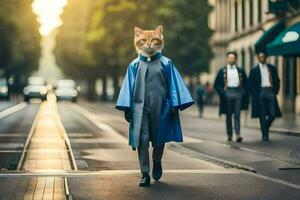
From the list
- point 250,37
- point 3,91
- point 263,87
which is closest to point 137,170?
point 263,87

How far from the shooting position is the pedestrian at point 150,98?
28.9 feet

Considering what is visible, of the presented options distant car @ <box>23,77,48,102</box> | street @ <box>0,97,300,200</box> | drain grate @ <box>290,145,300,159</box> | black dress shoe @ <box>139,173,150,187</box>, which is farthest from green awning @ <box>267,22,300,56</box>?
distant car @ <box>23,77,48,102</box>

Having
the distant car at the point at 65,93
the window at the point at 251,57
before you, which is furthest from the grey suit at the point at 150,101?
the distant car at the point at 65,93

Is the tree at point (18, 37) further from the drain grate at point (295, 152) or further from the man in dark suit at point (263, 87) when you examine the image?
the drain grate at point (295, 152)

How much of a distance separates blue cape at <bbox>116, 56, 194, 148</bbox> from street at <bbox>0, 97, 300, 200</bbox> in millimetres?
560

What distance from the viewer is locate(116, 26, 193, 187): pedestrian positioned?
8812 millimetres

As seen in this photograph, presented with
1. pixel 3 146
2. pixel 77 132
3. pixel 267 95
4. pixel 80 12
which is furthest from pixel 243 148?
pixel 80 12

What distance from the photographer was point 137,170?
10.4m

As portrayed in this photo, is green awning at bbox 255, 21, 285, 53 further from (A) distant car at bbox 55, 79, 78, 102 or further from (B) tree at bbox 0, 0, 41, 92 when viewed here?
(A) distant car at bbox 55, 79, 78, 102

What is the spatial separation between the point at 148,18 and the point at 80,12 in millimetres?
26805

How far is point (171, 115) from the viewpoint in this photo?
29.4 feet

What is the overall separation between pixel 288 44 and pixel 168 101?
663 inches

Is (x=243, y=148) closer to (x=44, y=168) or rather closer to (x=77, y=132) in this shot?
(x=44, y=168)

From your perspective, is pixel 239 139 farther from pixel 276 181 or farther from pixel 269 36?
pixel 269 36
